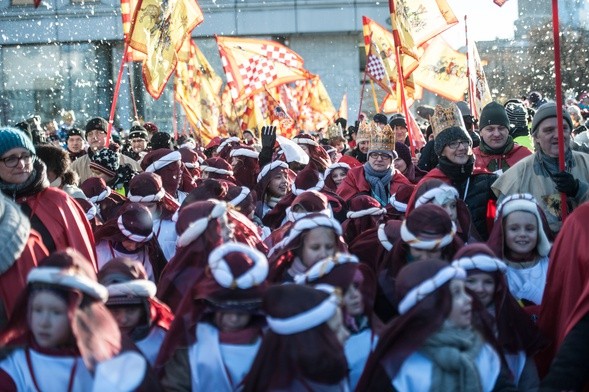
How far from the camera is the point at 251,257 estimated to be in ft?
15.8

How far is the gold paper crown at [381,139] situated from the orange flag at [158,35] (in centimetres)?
355

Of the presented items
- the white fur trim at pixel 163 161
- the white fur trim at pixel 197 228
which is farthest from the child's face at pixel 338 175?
the white fur trim at pixel 197 228

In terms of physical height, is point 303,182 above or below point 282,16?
below

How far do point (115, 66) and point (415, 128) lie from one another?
962 inches

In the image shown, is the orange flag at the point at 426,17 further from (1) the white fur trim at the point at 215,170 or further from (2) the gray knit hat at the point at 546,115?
(2) the gray knit hat at the point at 546,115

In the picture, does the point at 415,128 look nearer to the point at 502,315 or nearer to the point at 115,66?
the point at 502,315

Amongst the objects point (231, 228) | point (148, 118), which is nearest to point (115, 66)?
point (148, 118)

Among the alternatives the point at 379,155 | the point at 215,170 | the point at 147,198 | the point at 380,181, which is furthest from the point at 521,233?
the point at 215,170

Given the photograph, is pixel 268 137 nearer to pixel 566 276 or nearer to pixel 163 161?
pixel 163 161

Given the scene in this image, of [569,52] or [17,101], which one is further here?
[569,52]

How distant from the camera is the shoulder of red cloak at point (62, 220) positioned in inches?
235

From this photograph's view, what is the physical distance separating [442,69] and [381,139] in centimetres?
781

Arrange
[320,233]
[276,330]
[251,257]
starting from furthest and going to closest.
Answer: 1. [320,233]
2. [251,257]
3. [276,330]

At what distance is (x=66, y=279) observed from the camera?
4316mm
